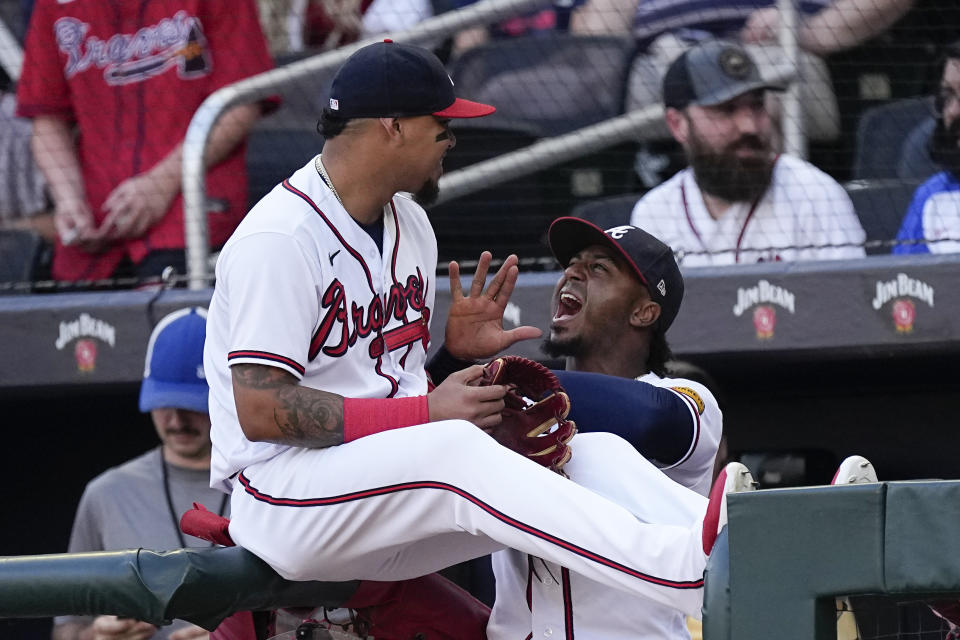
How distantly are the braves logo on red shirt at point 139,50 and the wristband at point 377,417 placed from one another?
2.44 meters

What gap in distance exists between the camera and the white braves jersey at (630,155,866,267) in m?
4.15

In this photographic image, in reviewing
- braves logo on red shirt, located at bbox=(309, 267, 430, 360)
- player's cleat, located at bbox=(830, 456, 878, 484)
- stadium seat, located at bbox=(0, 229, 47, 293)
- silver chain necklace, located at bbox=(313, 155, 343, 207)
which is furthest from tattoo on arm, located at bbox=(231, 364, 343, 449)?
stadium seat, located at bbox=(0, 229, 47, 293)

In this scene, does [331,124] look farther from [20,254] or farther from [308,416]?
[20,254]

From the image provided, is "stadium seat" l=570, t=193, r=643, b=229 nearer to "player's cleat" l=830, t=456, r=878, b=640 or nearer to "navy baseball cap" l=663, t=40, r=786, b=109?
"navy baseball cap" l=663, t=40, r=786, b=109

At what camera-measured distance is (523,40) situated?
16.7 ft

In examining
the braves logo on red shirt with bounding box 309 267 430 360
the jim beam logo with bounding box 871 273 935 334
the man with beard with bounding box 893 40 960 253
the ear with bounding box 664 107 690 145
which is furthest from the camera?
the ear with bounding box 664 107 690 145

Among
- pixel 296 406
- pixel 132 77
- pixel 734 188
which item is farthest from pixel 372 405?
pixel 132 77

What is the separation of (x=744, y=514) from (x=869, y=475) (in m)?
0.31

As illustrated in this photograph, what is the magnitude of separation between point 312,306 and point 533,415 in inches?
16.0

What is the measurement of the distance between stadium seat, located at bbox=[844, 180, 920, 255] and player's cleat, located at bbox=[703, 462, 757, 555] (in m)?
2.26

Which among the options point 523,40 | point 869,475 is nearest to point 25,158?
point 523,40

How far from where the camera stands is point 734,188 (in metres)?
4.22

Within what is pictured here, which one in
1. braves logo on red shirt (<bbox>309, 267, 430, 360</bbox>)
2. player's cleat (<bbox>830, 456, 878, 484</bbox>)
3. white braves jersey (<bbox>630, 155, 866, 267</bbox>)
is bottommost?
player's cleat (<bbox>830, 456, 878, 484</bbox>)

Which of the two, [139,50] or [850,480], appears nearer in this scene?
[850,480]
